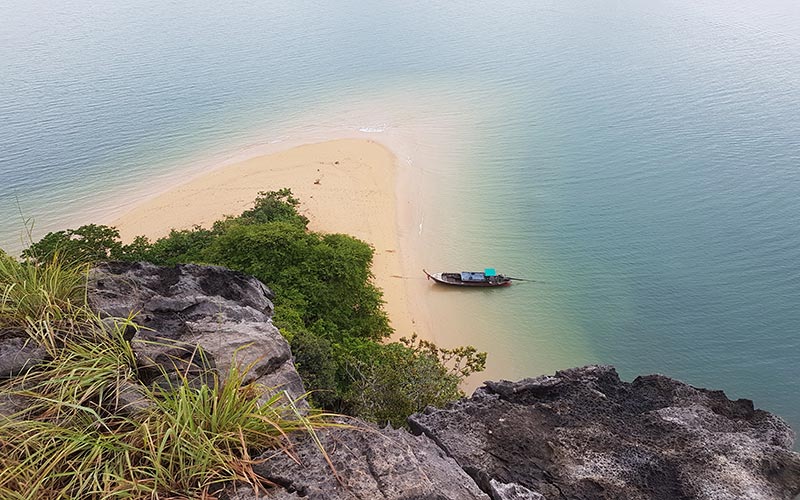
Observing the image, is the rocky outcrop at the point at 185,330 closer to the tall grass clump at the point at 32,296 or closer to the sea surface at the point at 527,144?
the tall grass clump at the point at 32,296

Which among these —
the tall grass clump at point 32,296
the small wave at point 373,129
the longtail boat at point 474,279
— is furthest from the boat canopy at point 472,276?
the tall grass clump at point 32,296

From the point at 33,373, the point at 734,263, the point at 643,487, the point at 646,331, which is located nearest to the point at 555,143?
the point at 734,263

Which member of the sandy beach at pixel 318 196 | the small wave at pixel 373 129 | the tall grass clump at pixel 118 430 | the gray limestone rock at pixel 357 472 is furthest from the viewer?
the small wave at pixel 373 129

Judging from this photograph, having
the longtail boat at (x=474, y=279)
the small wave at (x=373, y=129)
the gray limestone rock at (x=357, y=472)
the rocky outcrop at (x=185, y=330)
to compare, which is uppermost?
the small wave at (x=373, y=129)

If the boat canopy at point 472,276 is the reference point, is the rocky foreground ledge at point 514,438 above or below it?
above

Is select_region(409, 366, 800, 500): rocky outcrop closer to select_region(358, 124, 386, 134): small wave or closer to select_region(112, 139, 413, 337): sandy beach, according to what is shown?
select_region(112, 139, 413, 337): sandy beach

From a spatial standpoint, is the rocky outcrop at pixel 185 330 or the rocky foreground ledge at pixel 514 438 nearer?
the rocky foreground ledge at pixel 514 438

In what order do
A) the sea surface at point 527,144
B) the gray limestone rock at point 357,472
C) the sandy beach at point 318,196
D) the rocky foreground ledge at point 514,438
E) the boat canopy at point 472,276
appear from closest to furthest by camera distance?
the gray limestone rock at point 357,472
the rocky foreground ledge at point 514,438
the sea surface at point 527,144
the boat canopy at point 472,276
the sandy beach at point 318,196

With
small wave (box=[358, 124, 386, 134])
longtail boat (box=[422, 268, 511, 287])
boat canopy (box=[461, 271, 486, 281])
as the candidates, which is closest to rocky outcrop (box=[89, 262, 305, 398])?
longtail boat (box=[422, 268, 511, 287])
